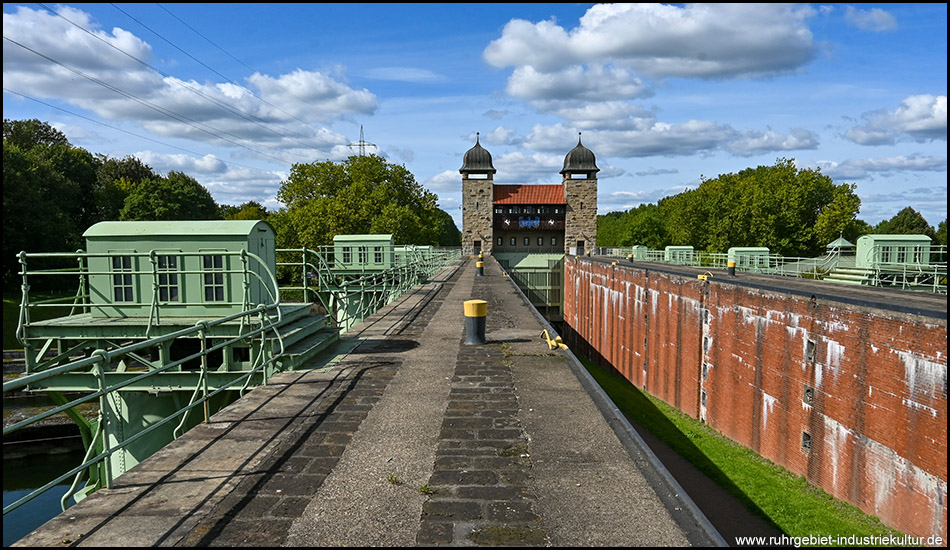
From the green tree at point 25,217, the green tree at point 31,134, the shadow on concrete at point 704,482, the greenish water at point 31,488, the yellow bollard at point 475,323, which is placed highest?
the green tree at point 31,134

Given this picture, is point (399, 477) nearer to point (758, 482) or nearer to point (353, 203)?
point (758, 482)

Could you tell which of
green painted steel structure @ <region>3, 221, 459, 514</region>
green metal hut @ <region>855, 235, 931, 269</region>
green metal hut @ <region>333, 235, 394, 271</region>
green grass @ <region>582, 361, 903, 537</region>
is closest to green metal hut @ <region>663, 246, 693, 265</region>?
green metal hut @ <region>855, 235, 931, 269</region>

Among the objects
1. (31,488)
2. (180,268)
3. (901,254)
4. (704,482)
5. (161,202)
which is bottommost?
(31,488)

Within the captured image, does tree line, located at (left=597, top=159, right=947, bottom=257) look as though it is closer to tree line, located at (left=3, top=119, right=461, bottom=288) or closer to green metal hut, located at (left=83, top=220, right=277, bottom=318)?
tree line, located at (left=3, top=119, right=461, bottom=288)

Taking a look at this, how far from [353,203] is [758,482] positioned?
44606mm

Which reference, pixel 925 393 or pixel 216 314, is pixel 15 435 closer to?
pixel 216 314

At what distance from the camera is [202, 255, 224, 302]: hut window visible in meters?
11.8

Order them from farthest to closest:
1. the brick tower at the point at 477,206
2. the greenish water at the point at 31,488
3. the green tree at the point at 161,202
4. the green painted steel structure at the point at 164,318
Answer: the brick tower at the point at 477,206
the green tree at the point at 161,202
the greenish water at the point at 31,488
the green painted steel structure at the point at 164,318

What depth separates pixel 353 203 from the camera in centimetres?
5191

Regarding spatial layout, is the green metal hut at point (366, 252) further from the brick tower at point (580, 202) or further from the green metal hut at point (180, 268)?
the brick tower at point (580, 202)

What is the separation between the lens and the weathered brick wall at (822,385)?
8.84 meters

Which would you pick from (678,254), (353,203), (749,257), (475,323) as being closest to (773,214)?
(678,254)

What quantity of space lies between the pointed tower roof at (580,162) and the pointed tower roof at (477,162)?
979 centimetres

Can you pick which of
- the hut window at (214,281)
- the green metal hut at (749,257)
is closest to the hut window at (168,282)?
the hut window at (214,281)
